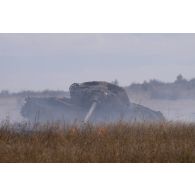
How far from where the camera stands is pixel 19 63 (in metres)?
8.80

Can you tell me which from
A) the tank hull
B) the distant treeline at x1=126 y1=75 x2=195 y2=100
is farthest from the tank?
the distant treeline at x1=126 y1=75 x2=195 y2=100

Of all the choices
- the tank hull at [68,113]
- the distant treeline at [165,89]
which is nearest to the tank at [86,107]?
the tank hull at [68,113]

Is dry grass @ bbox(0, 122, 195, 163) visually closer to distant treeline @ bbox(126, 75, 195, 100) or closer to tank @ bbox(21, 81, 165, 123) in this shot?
tank @ bbox(21, 81, 165, 123)

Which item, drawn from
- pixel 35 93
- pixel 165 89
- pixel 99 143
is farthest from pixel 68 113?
pixel 165 89

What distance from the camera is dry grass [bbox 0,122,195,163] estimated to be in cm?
691

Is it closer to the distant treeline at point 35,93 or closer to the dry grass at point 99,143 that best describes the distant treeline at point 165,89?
the dry grass at point 99,143

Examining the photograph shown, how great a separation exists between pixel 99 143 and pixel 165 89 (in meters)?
1.82

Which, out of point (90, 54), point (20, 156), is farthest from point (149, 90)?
point (20, 156)

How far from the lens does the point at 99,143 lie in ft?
25.0

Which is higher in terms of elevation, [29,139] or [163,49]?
[163,49]

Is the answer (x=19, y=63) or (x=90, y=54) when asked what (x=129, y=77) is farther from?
(x=19, y=63)

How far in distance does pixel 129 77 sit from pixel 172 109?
2.94ft
